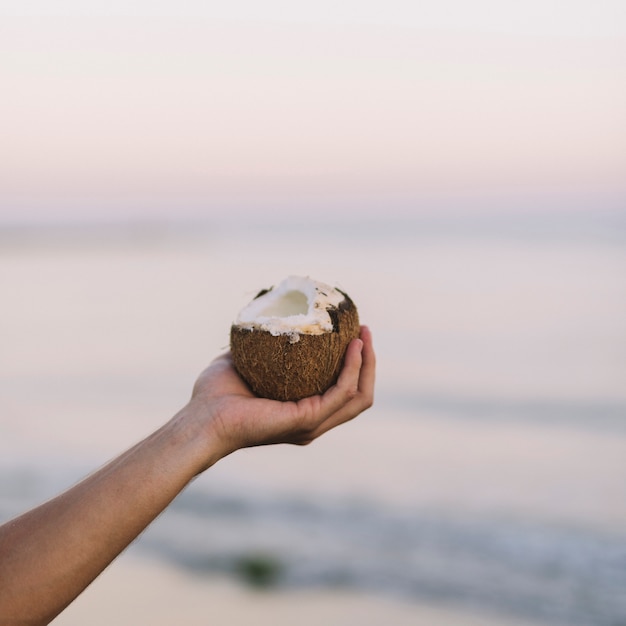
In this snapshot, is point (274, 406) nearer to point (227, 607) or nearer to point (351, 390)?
point (351, 390)

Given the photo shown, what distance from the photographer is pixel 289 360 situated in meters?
2.85

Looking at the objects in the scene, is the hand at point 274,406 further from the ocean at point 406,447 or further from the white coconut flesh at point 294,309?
the ocean at point 406,447

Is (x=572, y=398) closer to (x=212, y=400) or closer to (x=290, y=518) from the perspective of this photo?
(x=290, y=518)

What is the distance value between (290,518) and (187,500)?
951 millimetres

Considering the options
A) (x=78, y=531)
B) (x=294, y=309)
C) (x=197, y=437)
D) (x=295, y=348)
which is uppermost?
(x=294, y=309)

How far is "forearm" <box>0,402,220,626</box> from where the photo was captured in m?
1.87

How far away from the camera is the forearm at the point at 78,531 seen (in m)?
1.87

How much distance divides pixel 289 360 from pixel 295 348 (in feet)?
0.16

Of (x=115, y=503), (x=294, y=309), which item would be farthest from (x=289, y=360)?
(x=115, y=503)

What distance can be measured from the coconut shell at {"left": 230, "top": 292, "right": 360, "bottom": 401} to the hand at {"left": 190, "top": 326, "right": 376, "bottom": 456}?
0.06 metres

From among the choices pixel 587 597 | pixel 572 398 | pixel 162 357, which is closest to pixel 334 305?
pixel 587 597

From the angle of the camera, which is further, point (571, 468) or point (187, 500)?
point (571, 468)

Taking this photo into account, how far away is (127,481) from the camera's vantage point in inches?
81.3

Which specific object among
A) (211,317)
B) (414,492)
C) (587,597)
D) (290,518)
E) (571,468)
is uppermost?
(211,317)
